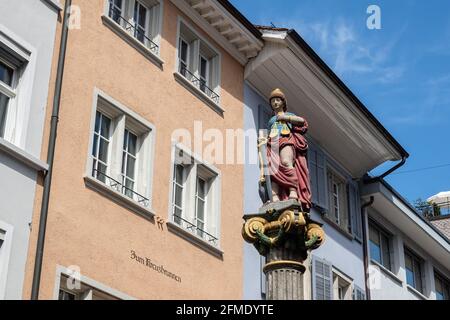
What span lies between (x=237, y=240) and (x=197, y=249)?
4.93ft

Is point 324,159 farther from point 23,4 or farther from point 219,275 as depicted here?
point 23,4

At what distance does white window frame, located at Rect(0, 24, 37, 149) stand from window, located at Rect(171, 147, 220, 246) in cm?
382

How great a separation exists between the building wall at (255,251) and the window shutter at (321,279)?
19 cm

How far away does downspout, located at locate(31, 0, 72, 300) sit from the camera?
13188 mm

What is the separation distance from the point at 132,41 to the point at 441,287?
17.3 metres

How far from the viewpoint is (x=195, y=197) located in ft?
58.5

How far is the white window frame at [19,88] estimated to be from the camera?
13.8 meters

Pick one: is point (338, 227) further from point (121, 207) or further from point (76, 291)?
point (76, 291)

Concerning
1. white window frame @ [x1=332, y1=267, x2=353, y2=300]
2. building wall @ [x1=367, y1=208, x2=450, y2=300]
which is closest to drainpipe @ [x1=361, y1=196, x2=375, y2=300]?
building wall @ [x1=367, y1=208, x2=450, y2=300]

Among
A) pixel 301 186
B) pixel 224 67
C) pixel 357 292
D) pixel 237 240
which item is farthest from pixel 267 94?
pixel 301 186

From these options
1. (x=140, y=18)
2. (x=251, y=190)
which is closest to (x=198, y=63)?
(x=140, y=18)

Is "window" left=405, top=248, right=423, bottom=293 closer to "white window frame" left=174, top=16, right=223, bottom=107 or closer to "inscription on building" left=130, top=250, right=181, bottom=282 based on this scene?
"white window frame" left=174, top=16, right=223, bottom=107

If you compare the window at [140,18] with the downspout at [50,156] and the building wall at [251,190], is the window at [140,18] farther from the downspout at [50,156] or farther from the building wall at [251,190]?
the building wall at [251,190]

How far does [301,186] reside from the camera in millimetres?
11430
